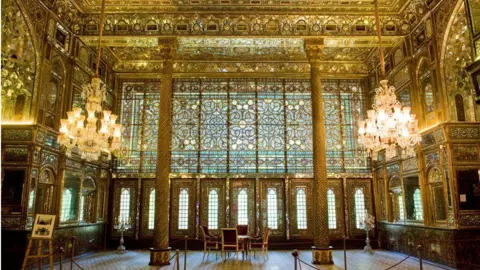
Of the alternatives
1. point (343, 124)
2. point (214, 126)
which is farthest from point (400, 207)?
point (214, 126)

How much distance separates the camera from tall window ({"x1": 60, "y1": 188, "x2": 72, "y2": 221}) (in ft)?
33.6

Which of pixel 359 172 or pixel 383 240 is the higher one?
pixel 359 172

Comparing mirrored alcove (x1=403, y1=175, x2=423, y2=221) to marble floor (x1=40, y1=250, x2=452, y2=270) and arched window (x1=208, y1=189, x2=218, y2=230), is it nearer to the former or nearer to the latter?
marble floor (x1=40, y1=250, x2=452, y2=270)

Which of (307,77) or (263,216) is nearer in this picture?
(263,216)

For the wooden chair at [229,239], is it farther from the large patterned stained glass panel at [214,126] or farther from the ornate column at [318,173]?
the large patterned stained glass panel at [214,126]

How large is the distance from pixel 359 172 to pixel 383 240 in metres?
2.46

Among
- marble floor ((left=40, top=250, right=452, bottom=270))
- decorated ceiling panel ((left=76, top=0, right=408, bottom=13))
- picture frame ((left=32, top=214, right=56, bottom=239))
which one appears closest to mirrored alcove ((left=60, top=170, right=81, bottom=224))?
marble floor ((left=40, top=250, right=452, bottom=270))

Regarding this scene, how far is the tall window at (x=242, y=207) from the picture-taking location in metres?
13.1

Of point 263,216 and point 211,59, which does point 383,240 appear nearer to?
point 263,216

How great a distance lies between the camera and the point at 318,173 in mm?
9773

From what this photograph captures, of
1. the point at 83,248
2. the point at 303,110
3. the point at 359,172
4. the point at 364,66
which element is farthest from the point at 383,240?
the point at 83,248

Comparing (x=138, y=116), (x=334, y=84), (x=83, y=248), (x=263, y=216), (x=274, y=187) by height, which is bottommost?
(x=83, y=248)

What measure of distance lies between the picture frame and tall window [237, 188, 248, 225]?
22.0 feet

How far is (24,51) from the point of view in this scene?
878 centimetres
